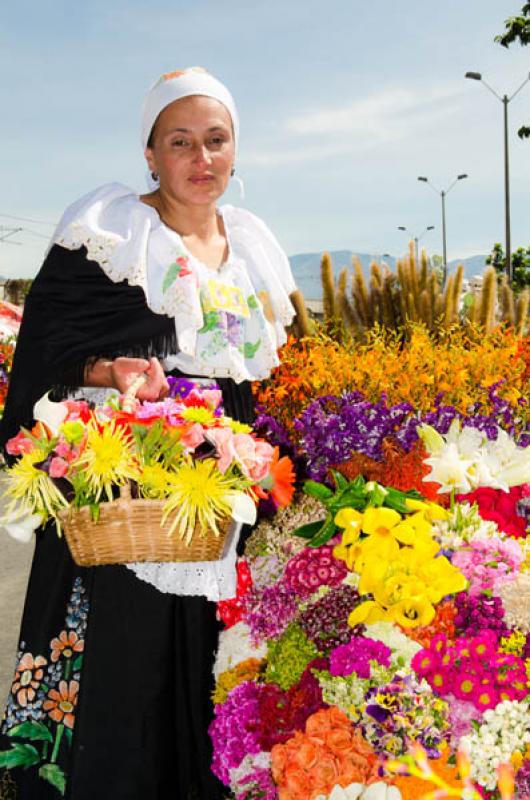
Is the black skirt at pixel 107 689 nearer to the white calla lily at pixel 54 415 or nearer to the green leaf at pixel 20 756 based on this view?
the green leaf at pixel 20 756

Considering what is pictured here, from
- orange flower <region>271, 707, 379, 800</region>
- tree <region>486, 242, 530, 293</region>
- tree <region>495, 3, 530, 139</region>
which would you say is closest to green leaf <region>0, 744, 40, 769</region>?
orange flower <region>271, 707, 379, 800</region>

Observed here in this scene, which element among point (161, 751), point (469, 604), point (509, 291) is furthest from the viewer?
point (509, 291)

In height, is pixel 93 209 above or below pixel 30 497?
above

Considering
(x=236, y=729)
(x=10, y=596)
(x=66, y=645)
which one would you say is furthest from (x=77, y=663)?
(x=10, y=596)

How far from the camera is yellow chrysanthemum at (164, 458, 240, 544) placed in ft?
7.54

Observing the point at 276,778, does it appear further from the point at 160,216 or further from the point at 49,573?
the point at 160,216

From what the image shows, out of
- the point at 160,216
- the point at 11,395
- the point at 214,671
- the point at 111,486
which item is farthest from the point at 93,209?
the point at 214,671

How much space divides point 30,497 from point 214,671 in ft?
3.06

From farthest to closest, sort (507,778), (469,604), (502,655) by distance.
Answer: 1. (469,604)
2. (502,655)
3. (507,778)

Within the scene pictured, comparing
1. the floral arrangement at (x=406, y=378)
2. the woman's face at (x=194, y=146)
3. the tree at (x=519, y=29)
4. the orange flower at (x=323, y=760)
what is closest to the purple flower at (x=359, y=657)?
the orange flower at (x=323, y=760)

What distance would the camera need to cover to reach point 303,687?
2434 mm

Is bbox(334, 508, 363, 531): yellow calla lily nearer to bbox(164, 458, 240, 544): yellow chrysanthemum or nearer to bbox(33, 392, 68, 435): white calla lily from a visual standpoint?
bbox(164, 458, 240, 544): yellow chrysanthemum

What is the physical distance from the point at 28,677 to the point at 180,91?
1.93 metres

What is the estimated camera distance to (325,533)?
8.70 feet
